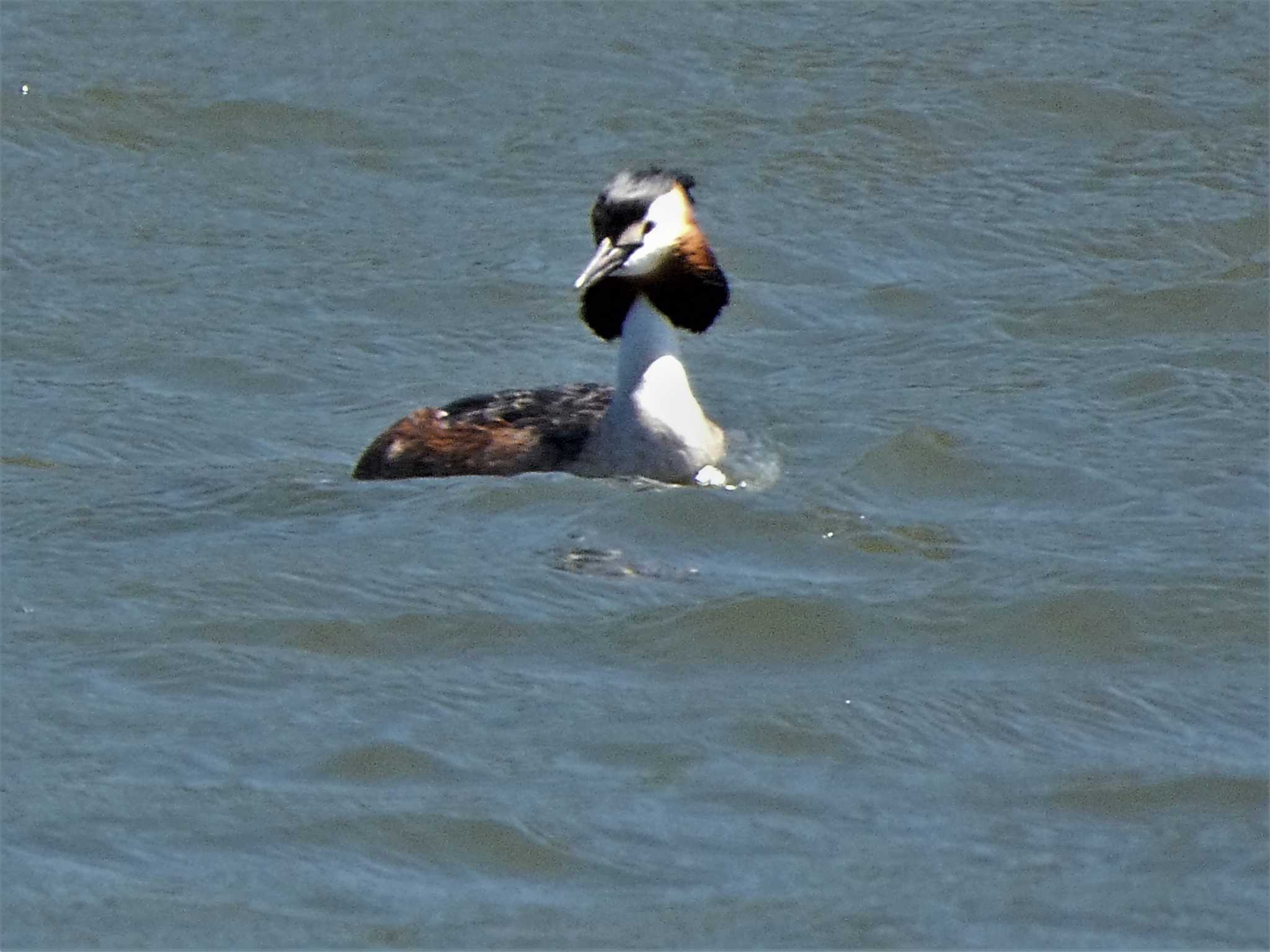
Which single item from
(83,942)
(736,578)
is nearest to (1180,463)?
(736,578)

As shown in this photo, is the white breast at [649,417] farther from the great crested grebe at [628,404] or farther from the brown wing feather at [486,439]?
the brown wing feather at [486,439]

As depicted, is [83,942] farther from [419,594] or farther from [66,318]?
[66,318]

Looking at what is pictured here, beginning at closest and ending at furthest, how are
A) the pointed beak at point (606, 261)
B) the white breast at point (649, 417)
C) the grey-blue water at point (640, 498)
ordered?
the grey-blue water at point (640, 498) < the pointed beak at point (606, 261) < the white breast at point (649, 417)

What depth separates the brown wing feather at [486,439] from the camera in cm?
1075

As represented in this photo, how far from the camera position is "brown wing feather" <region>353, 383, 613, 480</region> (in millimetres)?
10750

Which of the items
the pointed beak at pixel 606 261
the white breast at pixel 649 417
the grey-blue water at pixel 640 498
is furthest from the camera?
the white breast at pixel 649 417

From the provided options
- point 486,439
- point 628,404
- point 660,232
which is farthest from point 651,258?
point 486,439

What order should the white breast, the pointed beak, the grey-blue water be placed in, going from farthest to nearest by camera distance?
the white breast → the pointed beak → the grey-blue water

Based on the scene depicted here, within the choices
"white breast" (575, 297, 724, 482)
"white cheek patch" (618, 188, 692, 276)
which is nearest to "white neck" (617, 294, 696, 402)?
"white breast" (575, 297, 724, 482)

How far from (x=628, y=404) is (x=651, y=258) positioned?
0.56 metres

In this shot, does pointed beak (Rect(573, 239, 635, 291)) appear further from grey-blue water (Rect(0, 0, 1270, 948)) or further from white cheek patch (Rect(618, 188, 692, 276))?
grey-blue water (Rect(0, 0, 1270, 948))

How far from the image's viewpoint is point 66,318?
43.2 ft

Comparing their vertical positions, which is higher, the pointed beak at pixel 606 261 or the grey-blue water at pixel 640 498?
the pointed beak at pixel 606 261

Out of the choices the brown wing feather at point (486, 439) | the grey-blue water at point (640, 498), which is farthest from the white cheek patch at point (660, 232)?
the grey-blue water at point (640, 498)
